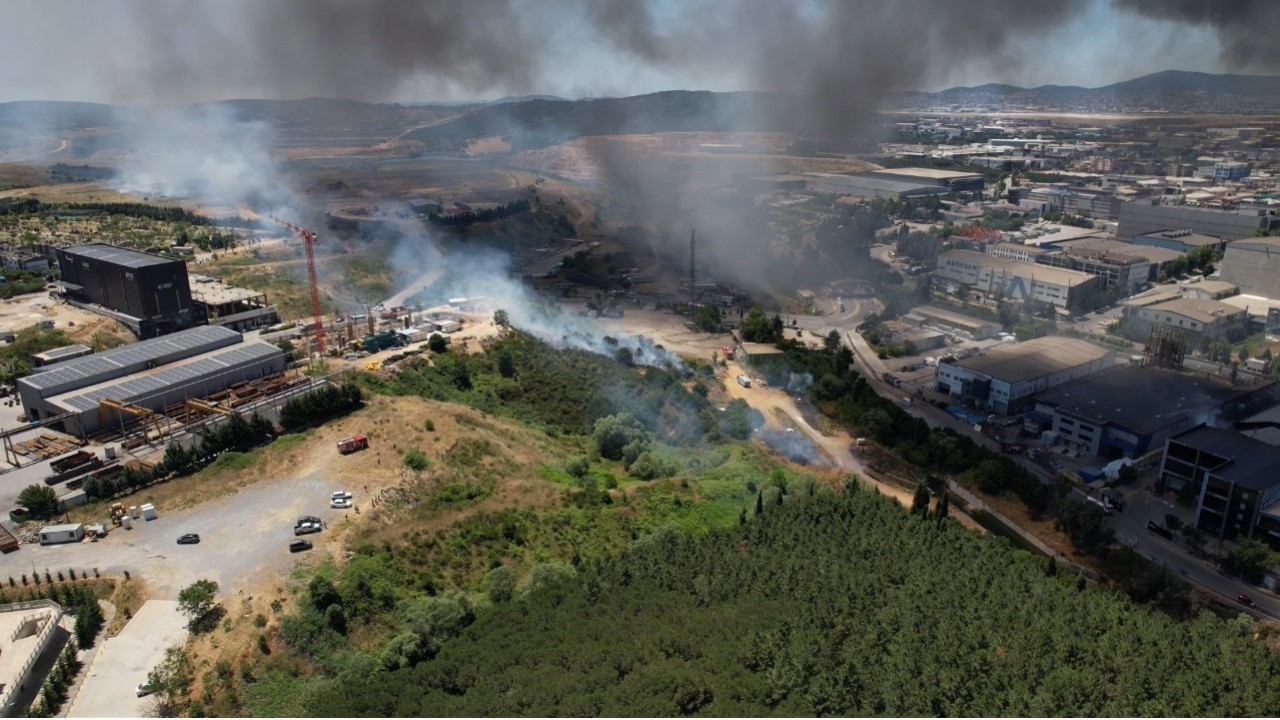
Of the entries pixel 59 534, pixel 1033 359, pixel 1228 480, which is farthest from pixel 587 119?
pixel 59 534

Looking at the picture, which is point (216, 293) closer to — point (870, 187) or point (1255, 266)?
point (1255, 266)

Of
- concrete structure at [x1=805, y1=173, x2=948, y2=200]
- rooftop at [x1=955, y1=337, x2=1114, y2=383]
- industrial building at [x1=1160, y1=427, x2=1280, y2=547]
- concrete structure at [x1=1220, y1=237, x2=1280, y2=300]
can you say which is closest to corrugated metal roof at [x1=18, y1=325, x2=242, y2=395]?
rooftop at [x1=955, y1=337, x2=1114, y2=383]

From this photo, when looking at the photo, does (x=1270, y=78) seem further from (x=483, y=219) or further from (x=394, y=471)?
(x=394, y=471)

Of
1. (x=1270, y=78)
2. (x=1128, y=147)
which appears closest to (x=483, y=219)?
(x=1270, y=78)

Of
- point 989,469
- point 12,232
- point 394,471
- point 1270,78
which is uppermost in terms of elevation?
point 1270,78

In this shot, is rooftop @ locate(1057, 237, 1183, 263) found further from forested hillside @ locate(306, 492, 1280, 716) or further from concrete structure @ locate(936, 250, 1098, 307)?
forested hillside @ locate(306, 492, 1280, 716)

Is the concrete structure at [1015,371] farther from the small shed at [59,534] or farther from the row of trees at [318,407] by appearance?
the small shed at [59,534]

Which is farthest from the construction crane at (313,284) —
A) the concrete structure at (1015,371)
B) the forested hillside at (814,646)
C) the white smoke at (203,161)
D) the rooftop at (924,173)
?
the rooftop at (924,173)
